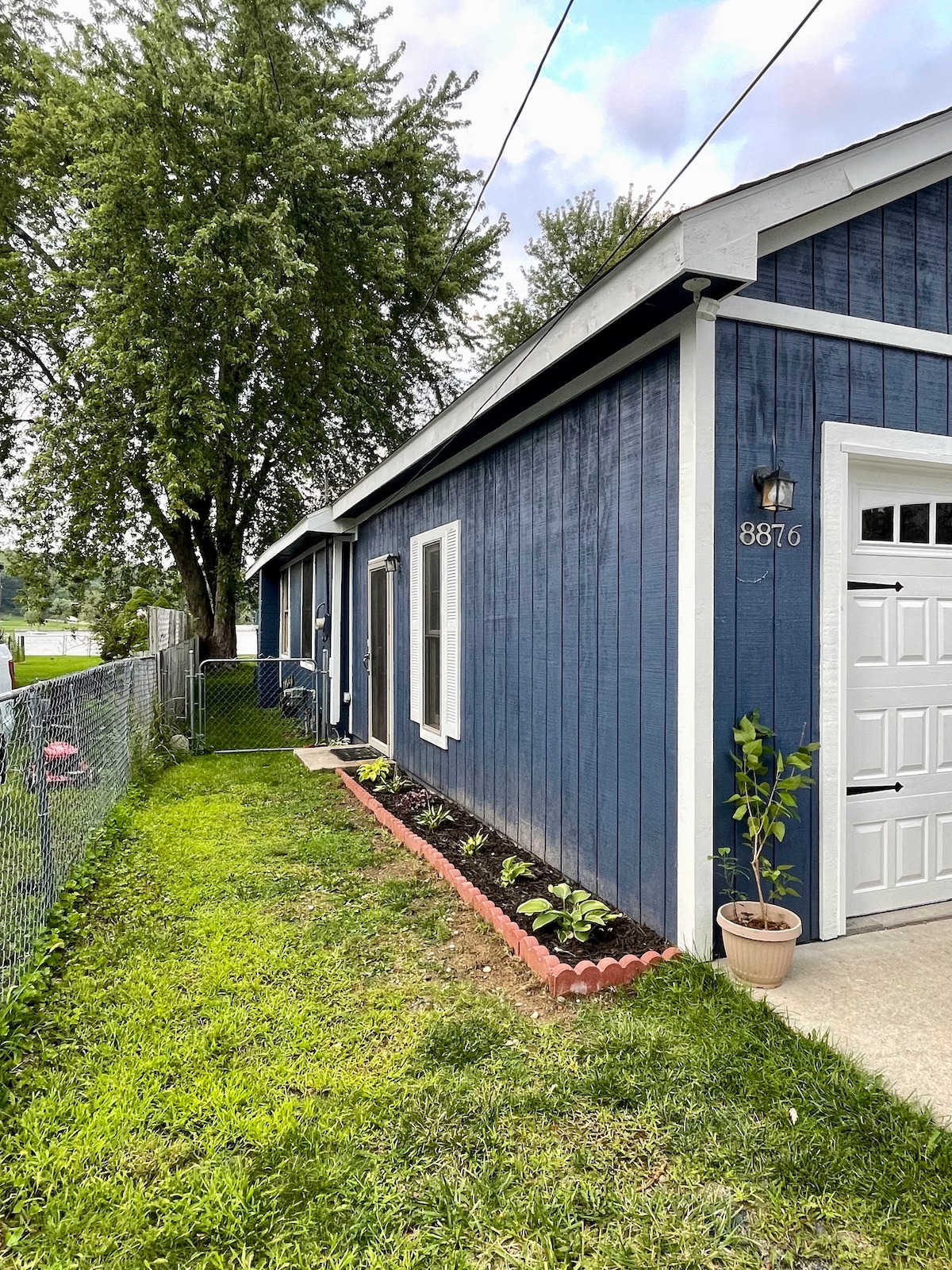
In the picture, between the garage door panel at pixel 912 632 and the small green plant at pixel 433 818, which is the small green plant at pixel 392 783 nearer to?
the small green plant at pixel 433 818

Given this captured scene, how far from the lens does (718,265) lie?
7.46 feet

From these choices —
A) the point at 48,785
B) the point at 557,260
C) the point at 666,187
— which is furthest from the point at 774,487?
the point at 557,260

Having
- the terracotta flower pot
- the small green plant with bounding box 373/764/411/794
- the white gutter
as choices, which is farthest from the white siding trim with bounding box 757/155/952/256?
the small green plant with bounding box 373/764/411/794

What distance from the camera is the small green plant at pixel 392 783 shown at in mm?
5822

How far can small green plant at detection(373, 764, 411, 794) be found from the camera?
5822 mm

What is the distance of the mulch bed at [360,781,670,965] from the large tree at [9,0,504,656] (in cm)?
746

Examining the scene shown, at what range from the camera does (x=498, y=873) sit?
147 inches

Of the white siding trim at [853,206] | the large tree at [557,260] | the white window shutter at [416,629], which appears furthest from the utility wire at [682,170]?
the large tree at [557,260]

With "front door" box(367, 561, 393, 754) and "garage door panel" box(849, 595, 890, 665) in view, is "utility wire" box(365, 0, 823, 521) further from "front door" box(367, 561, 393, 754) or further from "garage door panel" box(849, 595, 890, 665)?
"front door" box(367, 561, 393, 754)

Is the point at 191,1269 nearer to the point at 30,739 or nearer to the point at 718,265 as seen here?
the point at 30,739

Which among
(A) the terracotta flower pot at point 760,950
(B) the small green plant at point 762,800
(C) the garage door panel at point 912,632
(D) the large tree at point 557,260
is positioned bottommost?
(A) the terracotta flower pot at point 760,950

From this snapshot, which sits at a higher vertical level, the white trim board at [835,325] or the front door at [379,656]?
the white trim board at [835,325]

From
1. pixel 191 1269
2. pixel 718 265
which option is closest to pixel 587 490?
pixel 718 265

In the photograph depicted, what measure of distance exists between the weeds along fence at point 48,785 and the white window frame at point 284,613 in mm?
8346
